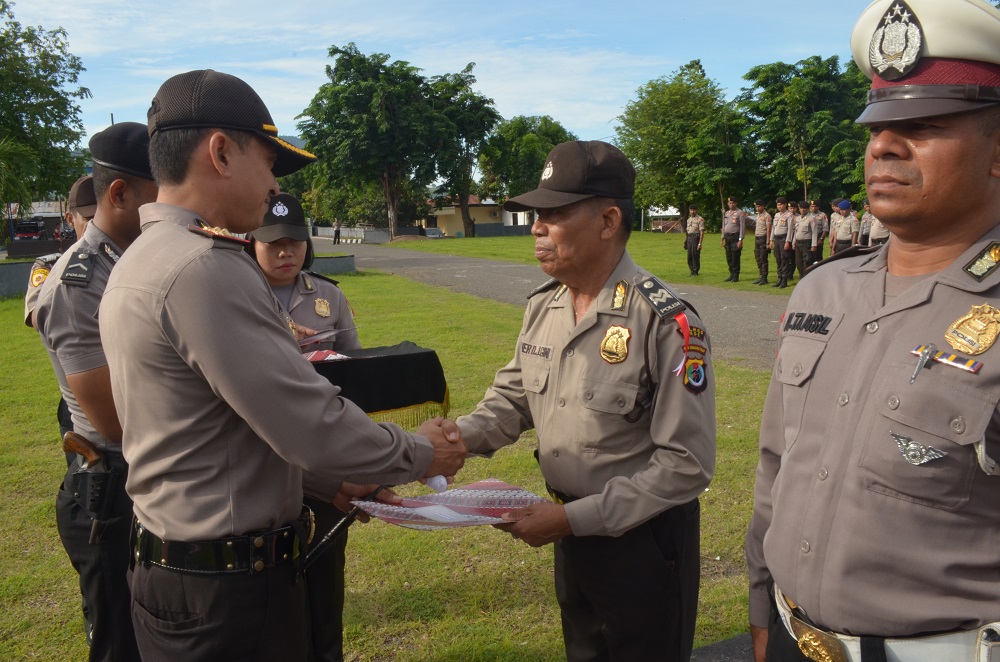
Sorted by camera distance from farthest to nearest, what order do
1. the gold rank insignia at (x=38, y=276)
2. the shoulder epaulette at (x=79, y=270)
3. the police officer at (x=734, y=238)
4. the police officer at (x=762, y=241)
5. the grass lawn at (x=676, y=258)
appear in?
the grass lawn at (x=676, y=258) → the police officer at (x=734, y=238) → the police officer at (x=762, y=241) → the gold rank insignia at (x=38, y=276) → the shoulder epaulette at (x=79, y=270)

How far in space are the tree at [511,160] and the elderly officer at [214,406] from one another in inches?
2368

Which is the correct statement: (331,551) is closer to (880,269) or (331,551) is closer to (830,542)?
(830,542)

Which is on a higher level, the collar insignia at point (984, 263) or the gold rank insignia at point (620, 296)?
the collar insignia at point (984, 263)

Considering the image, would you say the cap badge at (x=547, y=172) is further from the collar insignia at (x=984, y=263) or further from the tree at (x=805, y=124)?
the tree at (x=805, y=124)

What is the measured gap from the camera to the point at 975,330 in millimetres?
1620

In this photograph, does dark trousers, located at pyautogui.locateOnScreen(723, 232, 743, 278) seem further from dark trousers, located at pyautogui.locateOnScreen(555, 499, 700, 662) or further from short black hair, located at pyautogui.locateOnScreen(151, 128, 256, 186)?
short black hair, located at pyautogui.locateOnScreen(151, 128, 256, 186)

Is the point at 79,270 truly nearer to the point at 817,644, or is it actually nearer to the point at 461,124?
the point at 817,644

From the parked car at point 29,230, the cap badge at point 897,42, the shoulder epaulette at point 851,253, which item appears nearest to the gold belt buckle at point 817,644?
the shoulder epaulette at point 851,253

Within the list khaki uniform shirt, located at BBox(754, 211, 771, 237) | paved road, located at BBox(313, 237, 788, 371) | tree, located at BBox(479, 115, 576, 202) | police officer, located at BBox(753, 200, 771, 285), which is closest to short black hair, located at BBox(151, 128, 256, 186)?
paved road, located at BBox(313, 237, 788, 371)

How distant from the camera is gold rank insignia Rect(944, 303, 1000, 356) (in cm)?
160

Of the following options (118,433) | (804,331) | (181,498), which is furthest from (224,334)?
(804,331)

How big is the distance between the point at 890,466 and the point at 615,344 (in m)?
1.01

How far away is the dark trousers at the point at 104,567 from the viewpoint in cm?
293

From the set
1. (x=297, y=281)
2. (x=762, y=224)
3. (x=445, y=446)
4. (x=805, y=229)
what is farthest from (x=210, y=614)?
(x=762, y=224)
